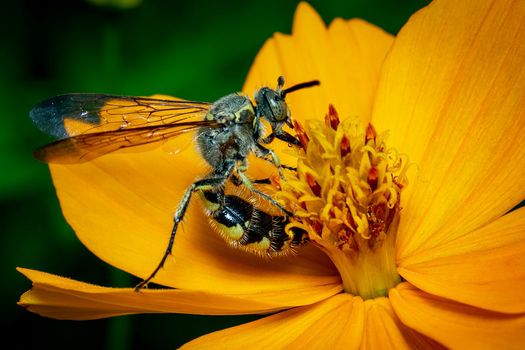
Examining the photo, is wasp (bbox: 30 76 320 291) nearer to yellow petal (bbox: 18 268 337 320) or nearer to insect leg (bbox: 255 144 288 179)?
insect leg (bbox: 255 144 288 179)

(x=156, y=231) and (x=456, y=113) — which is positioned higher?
(x=456, y=113)

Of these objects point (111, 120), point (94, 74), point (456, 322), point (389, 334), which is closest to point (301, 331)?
point (389, 334)

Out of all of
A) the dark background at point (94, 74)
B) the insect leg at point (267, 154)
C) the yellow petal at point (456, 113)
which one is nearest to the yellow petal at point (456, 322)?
the yellow petal at point (456, 113)

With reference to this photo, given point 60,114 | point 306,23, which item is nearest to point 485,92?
point 306,23

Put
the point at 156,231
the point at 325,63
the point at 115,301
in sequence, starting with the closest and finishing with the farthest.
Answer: the point at 115,301, the point at 156,231, the point at 325,63

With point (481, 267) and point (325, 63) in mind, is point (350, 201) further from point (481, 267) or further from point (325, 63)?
point (325, 63)

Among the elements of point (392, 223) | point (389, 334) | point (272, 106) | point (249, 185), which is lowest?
point (389, 334)

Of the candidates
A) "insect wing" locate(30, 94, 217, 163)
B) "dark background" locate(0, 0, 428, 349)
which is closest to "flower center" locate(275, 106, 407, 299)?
"insect wing" locate(30, 94, 217, 163)
